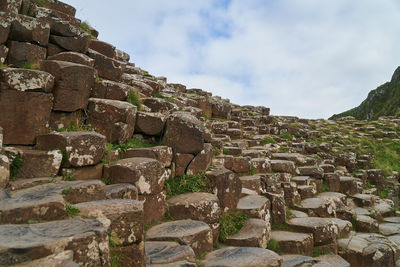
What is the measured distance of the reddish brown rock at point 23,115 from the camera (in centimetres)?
510

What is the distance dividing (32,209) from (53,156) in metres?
1.95

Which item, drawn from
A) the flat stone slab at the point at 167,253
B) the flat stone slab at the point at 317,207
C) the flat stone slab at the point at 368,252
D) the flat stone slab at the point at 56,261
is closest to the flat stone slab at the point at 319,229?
the flat stone slab at the point at 368,252

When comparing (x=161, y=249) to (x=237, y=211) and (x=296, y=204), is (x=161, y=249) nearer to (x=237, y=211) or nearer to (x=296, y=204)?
(x=237, y=211)

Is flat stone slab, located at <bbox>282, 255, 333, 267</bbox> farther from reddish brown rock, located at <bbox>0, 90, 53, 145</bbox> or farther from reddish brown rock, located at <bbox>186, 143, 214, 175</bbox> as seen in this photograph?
reddish brown rock, located at <bbox>0, 90, 53, 145</bbox>

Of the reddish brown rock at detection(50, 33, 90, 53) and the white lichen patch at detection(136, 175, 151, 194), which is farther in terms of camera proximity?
the reddish brown rock at detection(50, 33, 90, 53)

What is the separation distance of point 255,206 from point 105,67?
5.69 metres

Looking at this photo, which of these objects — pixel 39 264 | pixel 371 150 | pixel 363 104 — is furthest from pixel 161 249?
pixel 363 104

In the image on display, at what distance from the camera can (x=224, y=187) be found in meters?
7.07

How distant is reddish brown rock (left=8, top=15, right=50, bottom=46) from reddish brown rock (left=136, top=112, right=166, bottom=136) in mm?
2975

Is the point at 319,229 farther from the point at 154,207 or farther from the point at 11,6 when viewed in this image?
the point at 11,6

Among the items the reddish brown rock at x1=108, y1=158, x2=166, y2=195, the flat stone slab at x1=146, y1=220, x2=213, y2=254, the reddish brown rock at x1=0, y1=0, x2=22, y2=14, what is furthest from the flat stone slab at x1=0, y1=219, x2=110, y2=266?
the reddish brown rock at x1=0, y1=0, x2=22, y2=14

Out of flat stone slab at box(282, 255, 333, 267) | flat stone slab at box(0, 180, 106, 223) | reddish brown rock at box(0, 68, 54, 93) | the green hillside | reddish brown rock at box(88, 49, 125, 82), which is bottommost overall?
flat stone slab at box(282, 255, 333, 267)

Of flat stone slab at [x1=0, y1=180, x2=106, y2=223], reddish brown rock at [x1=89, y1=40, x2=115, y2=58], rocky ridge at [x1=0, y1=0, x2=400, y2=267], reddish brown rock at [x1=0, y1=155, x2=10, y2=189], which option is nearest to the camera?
flat stone slab at [x1=0, y1=180, x2=106, y2=223]

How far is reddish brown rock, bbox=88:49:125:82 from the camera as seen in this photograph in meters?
8.13
